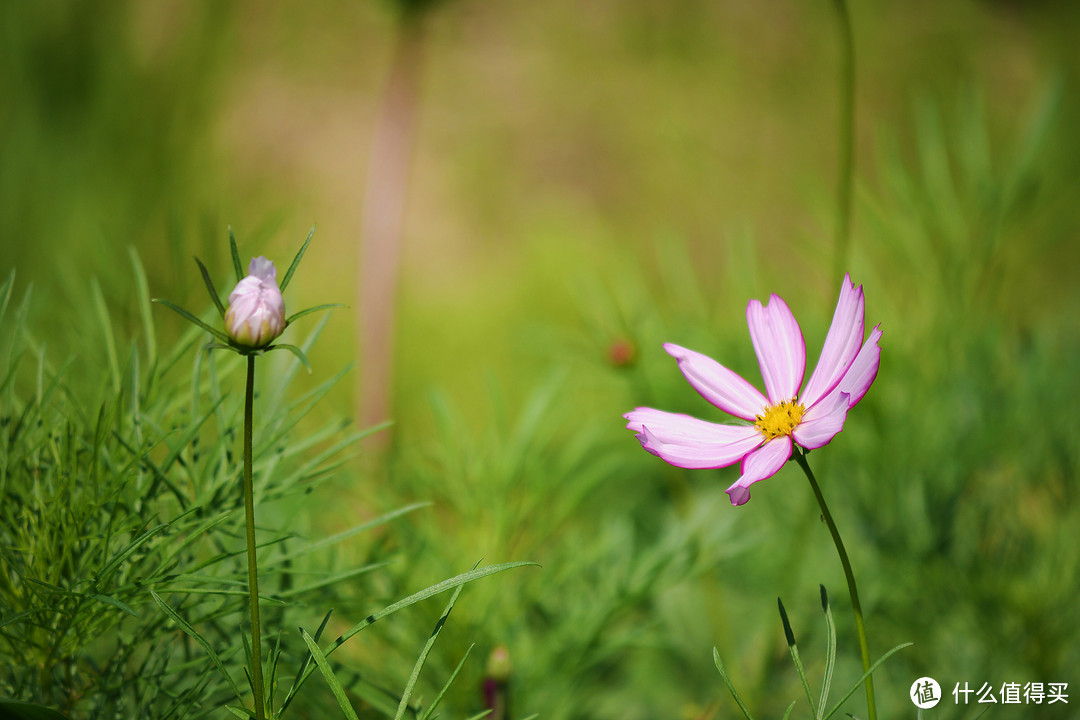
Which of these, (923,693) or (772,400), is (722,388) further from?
(923,693)

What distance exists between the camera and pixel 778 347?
0.20m

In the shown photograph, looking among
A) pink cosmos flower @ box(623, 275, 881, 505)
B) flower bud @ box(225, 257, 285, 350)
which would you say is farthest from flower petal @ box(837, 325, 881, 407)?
flower bud @ box(225, 257, 285, 350)

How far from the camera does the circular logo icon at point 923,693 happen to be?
0.64ft

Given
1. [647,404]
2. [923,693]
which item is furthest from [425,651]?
[647,404]

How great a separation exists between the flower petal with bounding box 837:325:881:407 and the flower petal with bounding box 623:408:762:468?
0.03 metres

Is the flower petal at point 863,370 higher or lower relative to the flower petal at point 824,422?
higher

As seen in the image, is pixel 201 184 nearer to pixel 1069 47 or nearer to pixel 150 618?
pixel 150 618

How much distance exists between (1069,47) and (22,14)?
951mm

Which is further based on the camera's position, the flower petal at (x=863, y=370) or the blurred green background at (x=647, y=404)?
the blurred green background at (x=647, y=404)

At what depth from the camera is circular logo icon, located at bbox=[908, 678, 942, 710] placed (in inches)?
7.7

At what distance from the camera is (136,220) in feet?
1.33

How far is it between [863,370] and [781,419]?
41 mm

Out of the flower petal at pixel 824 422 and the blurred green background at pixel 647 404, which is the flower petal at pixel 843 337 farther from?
the blurred green background at pixel 647 404

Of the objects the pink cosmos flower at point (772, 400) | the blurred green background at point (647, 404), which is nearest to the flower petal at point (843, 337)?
the pink cosmos flower at point (772, 400)
